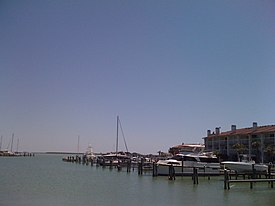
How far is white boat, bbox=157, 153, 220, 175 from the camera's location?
4391 cm

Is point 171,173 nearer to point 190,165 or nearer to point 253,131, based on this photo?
point 190,165

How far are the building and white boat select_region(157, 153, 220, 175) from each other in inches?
715

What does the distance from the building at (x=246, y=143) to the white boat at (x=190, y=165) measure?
18.2 metres

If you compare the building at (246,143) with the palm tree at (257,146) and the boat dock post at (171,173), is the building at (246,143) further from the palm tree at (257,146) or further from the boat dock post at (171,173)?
the boat dock post at (171,173)

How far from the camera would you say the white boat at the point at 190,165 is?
43906 millimetres

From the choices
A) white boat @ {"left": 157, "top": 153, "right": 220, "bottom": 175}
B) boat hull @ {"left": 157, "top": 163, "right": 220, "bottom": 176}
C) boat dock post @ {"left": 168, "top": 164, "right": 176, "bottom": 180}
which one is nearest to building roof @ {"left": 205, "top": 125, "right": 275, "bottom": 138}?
white boat @ {"left": 157, "top": 153, "right": 220, "bottom": 175}

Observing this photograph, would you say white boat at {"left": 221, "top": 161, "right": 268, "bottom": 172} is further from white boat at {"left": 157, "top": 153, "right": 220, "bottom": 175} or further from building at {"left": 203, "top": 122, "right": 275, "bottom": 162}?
building at {"left": 203, "top": 122, "right": 275, "bottom": 162}

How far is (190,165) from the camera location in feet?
148

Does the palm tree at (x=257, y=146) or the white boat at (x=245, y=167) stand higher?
the palm tree at (x=257, y=146)

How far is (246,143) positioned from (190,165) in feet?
91.9

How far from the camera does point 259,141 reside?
217ft

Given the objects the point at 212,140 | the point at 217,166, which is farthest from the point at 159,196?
the point at 212,140

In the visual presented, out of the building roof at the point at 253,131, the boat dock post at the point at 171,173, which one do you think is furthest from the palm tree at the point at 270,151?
the boat dock post at the point at 171,173

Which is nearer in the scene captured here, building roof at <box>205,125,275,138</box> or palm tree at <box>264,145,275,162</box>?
palm tree at <box>264,145,275,162</box>
